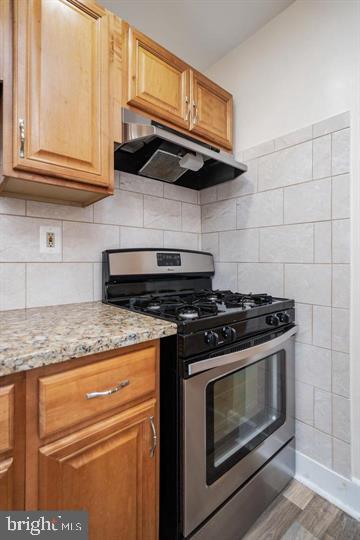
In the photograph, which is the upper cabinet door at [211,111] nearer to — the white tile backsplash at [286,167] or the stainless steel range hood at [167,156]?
the stainless steel range hood at [167,156]

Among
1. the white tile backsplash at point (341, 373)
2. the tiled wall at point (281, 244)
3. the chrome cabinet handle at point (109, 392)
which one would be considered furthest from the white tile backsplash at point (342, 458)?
the chrome cabinet handle at point (109, 392)

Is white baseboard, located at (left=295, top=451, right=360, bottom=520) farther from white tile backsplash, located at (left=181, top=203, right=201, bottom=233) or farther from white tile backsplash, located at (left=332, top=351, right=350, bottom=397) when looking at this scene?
white tile backsplash, located at (left=181, top=203, right=201, bottom=233)

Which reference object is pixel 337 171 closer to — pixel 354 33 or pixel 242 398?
pixel 354 33

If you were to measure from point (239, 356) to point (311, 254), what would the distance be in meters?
0.67

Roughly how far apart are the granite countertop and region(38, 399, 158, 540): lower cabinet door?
0.77ft

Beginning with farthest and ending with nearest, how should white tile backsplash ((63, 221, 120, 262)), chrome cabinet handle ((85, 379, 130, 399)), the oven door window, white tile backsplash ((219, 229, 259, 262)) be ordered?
white tile backsplash ((219, 229, 259, 262)), white tile backsplash ((63, 221, 120, 262)), the oven door window, chrome cabinet handle ((85, 379, 130, 399))

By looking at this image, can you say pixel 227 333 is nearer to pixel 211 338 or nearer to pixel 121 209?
pixel 211 338

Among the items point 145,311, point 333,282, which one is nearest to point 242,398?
point 145,311

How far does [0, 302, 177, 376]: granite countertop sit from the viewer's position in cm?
65

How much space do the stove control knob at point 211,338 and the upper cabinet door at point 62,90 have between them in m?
0.73

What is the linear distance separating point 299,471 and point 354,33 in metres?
2.11

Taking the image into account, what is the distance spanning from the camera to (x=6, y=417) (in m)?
0.63

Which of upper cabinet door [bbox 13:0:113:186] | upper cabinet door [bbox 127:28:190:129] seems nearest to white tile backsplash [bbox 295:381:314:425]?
upper cabinet door [bbox 13:0:113:186]

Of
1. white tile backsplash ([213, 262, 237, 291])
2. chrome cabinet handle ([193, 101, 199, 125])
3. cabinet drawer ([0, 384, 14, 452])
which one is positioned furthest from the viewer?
white tile backsplash ([213, 262, 237, 291])
